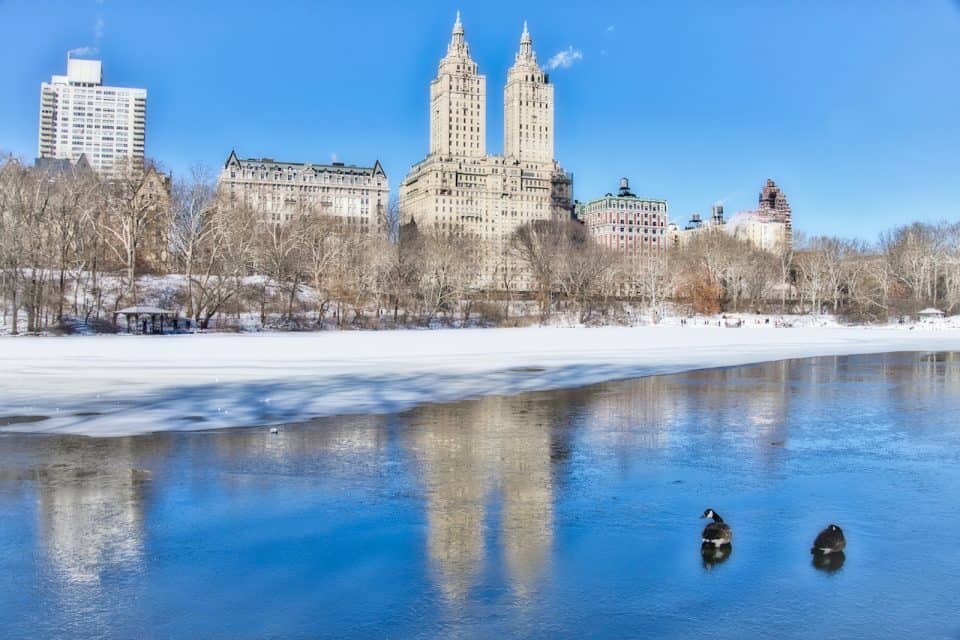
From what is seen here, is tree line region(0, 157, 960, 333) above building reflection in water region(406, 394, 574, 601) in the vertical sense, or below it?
above

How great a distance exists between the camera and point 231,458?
11.4m

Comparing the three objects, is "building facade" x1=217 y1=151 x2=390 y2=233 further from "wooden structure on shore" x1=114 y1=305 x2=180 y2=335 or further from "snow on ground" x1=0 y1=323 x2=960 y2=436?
"snow on ground" x1=0 y1=323 x2=960 y2=436

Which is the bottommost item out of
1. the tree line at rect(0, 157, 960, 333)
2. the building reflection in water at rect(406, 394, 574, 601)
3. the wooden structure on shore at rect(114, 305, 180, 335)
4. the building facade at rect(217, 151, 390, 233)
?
the building reflection in water at rect(406, 394, 574, 601)

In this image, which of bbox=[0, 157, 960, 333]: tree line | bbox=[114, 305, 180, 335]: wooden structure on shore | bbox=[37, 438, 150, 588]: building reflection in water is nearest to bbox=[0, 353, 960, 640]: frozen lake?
bbox=[37, 438, 150, 588]: building reflection in water

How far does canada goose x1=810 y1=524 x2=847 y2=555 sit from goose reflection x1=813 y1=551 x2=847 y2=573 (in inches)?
1.3

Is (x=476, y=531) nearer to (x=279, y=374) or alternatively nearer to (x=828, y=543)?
(x=828, y=543)

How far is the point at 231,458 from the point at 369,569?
5.21m

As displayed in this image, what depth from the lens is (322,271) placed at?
7175 centimetres

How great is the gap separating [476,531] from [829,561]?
3.01 metres

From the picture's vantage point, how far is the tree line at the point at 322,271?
57375 mm

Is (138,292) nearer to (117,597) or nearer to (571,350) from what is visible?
(571,350)

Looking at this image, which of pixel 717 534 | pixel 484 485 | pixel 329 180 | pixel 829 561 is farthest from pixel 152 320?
pixel 329 180

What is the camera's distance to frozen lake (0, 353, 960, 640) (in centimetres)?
585

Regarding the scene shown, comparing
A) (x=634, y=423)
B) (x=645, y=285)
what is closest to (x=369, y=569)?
(x=634, y=423)
